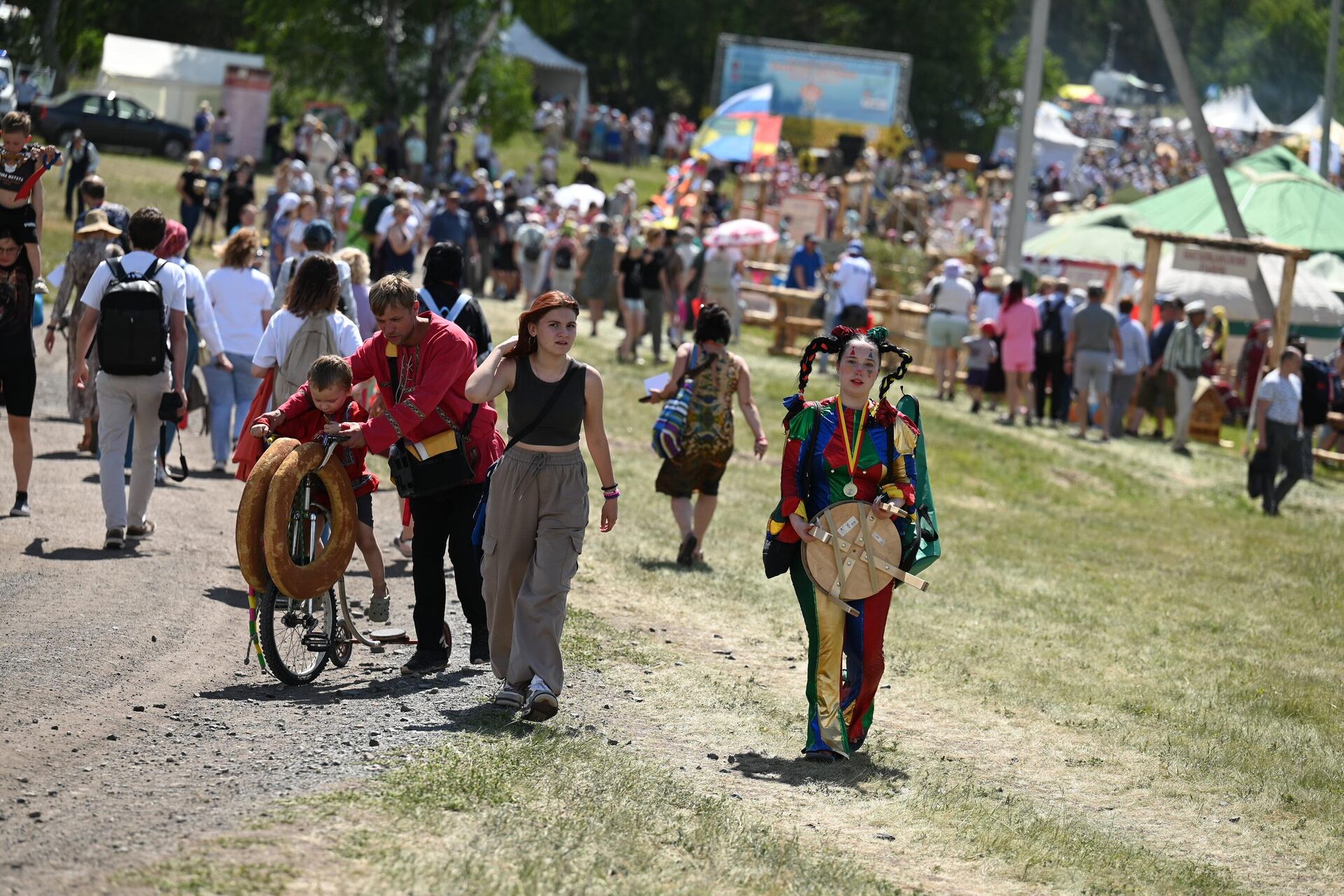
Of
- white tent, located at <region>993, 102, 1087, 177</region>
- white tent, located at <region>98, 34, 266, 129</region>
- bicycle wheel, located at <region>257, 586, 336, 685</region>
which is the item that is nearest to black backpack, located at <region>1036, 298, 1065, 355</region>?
bicycle wheel, located at <region>257, 586, 336, 685</region>

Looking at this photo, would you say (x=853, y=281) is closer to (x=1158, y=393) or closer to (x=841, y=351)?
(x=1158, y=393)

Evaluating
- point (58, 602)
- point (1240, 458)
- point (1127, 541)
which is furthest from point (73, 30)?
point (58, 602)

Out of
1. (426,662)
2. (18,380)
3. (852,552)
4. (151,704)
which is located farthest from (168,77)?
(852,552)

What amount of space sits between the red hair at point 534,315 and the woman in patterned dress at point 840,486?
1000 millimetres

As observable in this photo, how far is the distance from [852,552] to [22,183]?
17.7 ft

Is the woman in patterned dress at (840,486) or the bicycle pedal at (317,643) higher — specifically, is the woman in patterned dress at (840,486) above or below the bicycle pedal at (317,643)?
above

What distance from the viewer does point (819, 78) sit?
4569cm

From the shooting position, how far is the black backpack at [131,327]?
29.2ft

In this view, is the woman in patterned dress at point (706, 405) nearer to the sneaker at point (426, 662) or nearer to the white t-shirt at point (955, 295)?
the sneaker at point (426, 662)

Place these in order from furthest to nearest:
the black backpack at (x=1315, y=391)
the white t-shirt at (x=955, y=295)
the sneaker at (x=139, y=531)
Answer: the white t-shirt at (x=955, y=295) → the black backpack at (x=1315, y=391) → the sneaker at (x=139, y=531)

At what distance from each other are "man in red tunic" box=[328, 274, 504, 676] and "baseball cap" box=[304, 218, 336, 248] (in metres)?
3.35

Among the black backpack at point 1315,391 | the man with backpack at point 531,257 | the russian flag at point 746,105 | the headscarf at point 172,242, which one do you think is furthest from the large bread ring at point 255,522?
the russian flag at point 746,105

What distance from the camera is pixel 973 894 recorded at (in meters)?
5.70

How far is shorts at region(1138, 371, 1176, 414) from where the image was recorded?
21.5 m
